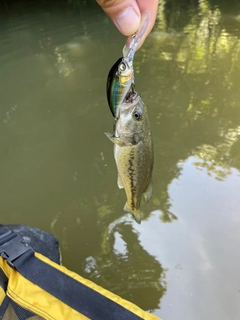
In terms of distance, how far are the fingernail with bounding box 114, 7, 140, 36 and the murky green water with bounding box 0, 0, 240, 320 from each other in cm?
136

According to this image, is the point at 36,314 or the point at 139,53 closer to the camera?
the point at 36,314

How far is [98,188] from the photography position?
8.28 ft

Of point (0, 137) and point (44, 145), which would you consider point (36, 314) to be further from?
point (0, 137)

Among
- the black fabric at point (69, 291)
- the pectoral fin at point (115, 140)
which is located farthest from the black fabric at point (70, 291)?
the pectoral fin at point (115, 140)

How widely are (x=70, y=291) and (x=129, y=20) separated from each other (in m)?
0.91

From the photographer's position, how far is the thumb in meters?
0.99

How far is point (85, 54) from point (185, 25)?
2522 mm

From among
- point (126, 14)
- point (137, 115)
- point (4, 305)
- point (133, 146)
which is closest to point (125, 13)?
point (126, 14)

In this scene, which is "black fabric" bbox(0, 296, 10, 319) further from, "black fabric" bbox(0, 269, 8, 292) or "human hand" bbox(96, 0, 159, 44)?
"human hand" bbox(96, 0, 159, 44)

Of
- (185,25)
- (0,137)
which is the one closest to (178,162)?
(0,137)

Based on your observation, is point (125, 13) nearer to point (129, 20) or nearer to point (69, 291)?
point (129, 20)

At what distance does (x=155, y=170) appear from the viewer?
8.70 ft

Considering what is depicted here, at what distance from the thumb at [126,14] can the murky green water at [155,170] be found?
1.36 m

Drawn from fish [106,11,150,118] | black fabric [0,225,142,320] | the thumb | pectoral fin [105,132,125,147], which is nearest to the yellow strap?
black fabric [0,225,142,320]
